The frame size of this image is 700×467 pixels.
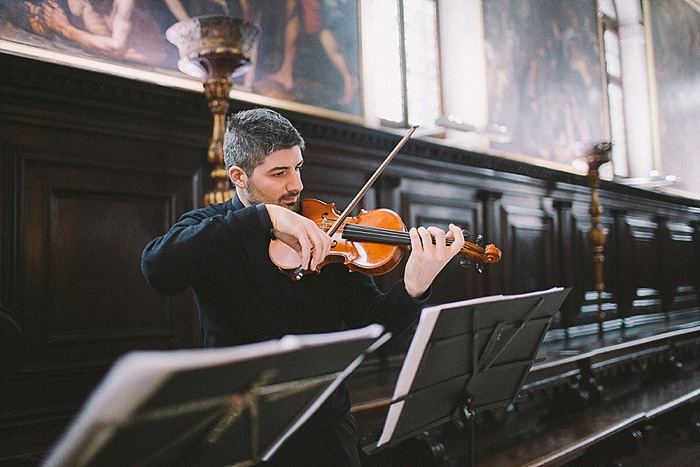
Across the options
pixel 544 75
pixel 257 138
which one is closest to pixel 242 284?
pixel 257 138

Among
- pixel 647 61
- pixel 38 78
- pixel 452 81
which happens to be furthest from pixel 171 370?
pixel 647 61

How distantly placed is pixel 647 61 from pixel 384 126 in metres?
6.26

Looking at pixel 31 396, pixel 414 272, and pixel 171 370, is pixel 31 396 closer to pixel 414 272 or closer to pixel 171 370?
pixel 414 272

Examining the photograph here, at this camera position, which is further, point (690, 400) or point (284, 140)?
point (690, 400)

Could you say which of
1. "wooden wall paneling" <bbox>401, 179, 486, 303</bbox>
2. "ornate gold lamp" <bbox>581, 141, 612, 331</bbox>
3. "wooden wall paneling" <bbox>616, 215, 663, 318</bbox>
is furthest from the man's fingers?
"wooden wall paneling" <bbox>616, 215, 663, 318</bbox>

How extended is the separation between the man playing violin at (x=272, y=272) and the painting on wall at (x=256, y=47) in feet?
6.30

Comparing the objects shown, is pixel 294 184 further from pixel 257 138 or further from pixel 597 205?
pixel 597 205

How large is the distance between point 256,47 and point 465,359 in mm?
3181

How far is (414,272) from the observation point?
6.56 ft

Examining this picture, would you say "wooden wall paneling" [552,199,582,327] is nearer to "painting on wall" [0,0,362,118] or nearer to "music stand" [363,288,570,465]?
"painting on wall" [0,0,362,118]

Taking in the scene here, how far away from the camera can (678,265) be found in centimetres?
841

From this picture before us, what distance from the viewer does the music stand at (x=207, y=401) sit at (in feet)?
2.47

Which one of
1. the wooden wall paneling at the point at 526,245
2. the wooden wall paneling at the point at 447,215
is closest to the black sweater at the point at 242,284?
the wooden wall paneling at the point at 447,215

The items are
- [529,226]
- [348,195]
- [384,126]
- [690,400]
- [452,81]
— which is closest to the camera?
[348,195]
